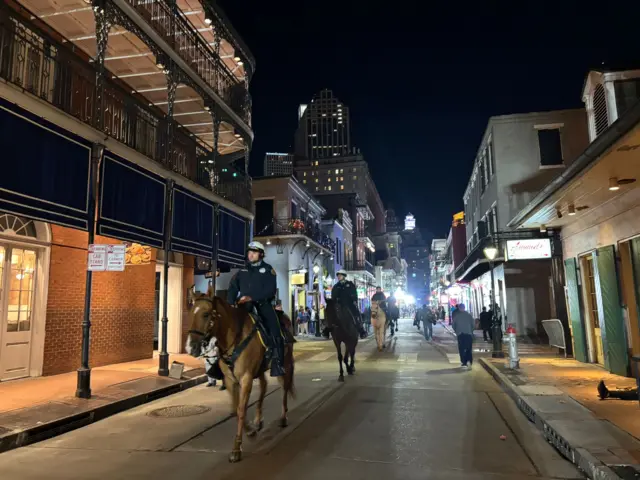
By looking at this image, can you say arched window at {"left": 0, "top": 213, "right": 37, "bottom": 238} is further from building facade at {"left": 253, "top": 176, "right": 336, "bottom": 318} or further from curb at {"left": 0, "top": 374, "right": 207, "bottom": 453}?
building facade at {"left": 253, "top": 176, "right": 336, "bottom": 318}

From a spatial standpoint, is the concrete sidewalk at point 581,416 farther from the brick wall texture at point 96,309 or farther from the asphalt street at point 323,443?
the brick wall texture at point 96,309

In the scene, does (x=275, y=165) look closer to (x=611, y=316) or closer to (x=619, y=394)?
(x=611, y=316)

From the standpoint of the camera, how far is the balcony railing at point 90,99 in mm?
9422

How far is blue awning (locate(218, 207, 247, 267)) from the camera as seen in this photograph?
55.3 feet

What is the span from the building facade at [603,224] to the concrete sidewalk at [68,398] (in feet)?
29.8

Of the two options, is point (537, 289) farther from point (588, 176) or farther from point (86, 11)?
point (86, 11)

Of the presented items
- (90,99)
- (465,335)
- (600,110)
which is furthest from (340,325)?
(600,110)

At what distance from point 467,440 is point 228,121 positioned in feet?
46.0

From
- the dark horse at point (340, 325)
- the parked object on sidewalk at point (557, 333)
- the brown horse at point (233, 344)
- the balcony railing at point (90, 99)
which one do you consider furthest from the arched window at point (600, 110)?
the brown horse at point (233, 344)

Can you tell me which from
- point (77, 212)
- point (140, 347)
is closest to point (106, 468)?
point (77, 212)

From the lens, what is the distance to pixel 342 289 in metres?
12.4

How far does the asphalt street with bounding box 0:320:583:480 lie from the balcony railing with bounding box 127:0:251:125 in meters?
10.0

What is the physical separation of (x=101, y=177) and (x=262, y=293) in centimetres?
563

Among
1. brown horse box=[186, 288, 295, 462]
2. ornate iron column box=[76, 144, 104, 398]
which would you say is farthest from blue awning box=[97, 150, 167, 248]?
brown horse box=[186, 288, 295, 462]
